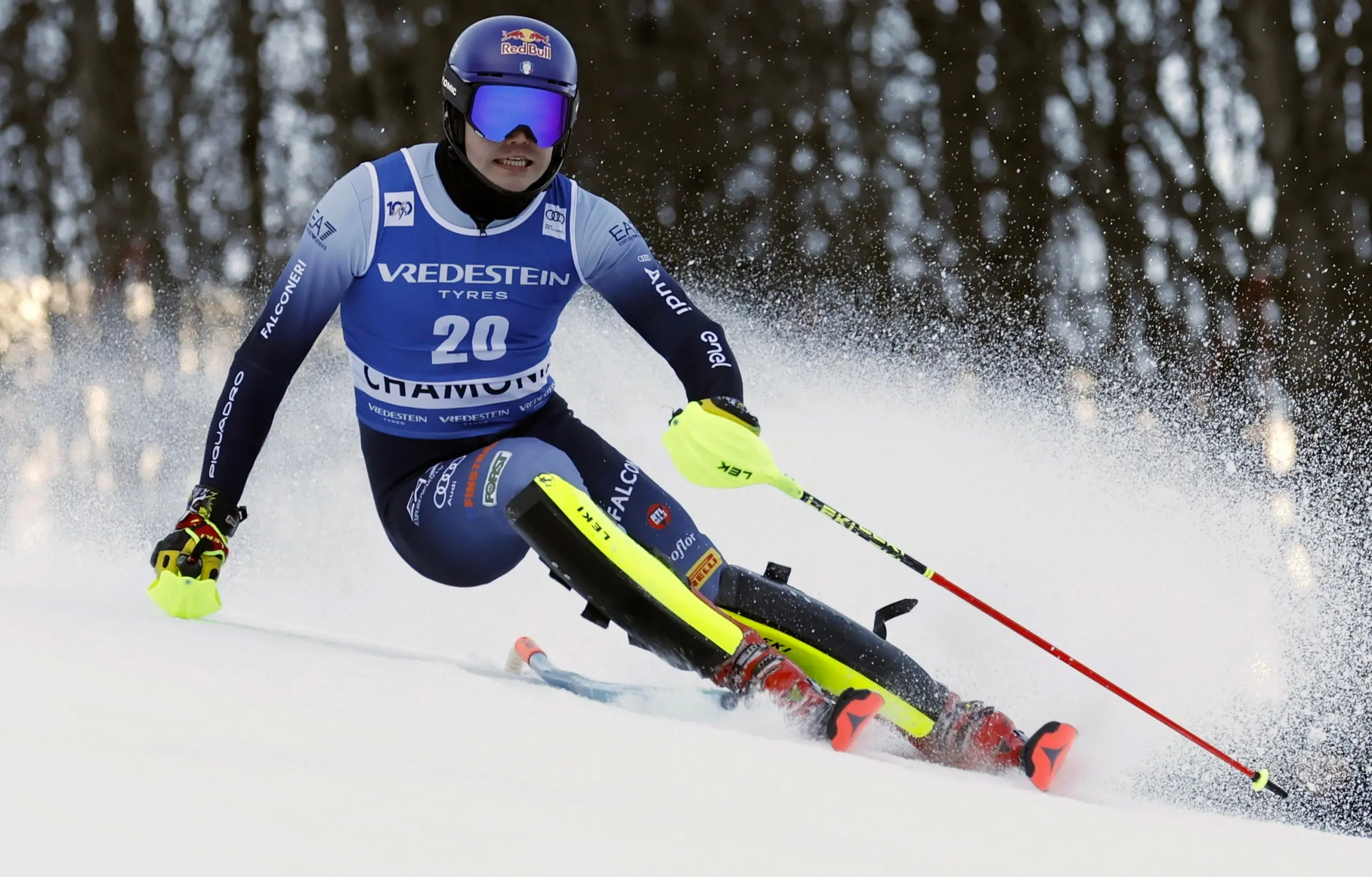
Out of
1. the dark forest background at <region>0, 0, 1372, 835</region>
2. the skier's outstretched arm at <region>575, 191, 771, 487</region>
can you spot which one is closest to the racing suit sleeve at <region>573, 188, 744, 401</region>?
the skier's outstretched arm at <region>575, 191, 771, 487</region>

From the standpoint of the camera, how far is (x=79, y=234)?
374 inches

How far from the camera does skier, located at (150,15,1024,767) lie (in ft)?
8.93

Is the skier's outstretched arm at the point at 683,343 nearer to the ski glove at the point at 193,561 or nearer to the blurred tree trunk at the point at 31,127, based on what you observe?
the ski glove at the point at 193,561

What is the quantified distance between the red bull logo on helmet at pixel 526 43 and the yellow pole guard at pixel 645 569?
3.39 feet

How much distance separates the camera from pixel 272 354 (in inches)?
113

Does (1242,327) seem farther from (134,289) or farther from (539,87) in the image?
(134,289)

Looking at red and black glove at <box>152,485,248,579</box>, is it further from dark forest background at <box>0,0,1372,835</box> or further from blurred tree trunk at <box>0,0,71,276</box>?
blurred tree trunk at <box>0,0,71,276</box>

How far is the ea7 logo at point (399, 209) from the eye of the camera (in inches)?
116

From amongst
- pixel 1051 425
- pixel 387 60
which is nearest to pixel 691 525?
pixel 1051 425

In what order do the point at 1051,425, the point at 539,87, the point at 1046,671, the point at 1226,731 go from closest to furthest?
the point at 539,87, the point at 1046,671, the point at 1226,731, the point at 1051,425

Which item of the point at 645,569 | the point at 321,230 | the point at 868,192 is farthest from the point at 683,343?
the point at 868,192

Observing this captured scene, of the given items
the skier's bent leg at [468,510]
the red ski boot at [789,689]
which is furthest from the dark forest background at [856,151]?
the skier's bent leg at [468,510]

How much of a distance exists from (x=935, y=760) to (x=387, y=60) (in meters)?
7.21

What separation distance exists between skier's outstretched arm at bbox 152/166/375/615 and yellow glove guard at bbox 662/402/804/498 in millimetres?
870
